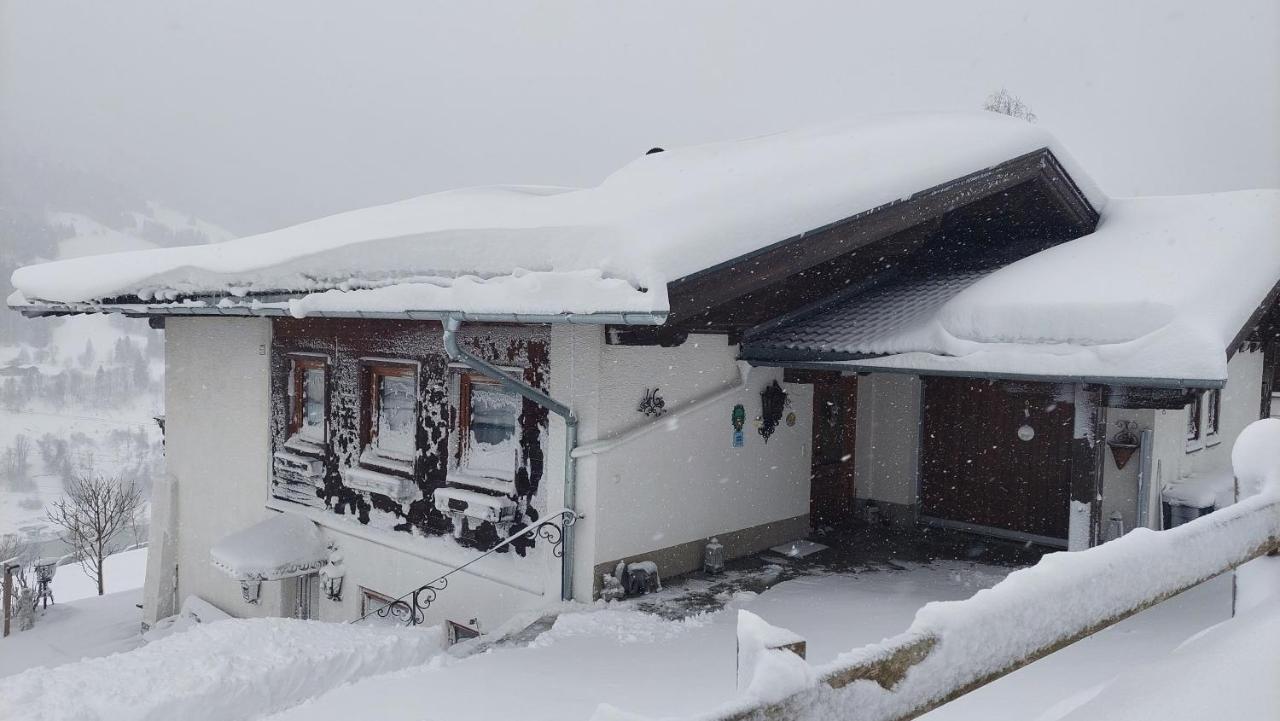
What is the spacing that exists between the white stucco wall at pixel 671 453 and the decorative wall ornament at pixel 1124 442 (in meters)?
2.86

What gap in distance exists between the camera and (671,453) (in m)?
7.20

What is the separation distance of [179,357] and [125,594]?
7210 mm

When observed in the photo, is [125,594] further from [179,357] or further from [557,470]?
[557,470]

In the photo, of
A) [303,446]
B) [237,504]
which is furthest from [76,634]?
[303,446]

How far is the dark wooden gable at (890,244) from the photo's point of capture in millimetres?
5711

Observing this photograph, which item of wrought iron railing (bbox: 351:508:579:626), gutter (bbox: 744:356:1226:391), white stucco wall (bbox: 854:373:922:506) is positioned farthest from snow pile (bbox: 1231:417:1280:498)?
white stucco wall (bbox: 854:373:922:506)

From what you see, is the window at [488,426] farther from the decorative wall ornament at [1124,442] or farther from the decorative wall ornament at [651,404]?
the decorative wall ornament at [1124,442]

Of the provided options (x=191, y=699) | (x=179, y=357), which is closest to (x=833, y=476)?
(x=191, y=699)

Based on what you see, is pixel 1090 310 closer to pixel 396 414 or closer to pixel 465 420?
pixel 465 420

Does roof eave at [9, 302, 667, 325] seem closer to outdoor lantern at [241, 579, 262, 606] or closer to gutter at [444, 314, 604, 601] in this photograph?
gutter at [444, 314, 604, 601]

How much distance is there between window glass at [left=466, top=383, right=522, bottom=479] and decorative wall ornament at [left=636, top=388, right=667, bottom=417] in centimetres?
109

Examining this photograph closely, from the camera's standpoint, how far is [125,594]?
15336 millimetres

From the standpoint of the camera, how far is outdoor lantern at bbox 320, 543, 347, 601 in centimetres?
889

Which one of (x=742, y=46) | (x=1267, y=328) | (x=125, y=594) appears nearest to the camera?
(x=1267, y=328)
